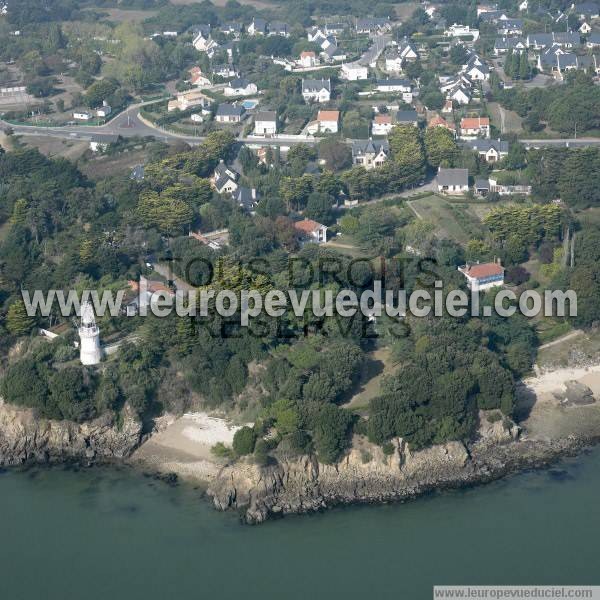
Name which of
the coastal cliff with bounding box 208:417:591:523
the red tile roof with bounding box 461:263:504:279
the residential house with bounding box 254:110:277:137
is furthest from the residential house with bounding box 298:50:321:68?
the coastal cliff with bounding box 208:417:591:523

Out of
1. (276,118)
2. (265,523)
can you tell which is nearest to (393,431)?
(265,523)

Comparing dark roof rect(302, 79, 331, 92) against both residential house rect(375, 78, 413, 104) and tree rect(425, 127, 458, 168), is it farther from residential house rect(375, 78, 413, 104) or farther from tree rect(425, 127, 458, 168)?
tree rect(425, 127, 458, 168)

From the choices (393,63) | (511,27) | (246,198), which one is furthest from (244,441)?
(511,27)

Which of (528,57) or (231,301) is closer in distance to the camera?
(231,301)

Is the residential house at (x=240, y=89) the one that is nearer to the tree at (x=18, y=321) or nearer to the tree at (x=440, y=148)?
the tree at (x=440, y=148)

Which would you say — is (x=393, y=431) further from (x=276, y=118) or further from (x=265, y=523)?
(x=276, y=118)

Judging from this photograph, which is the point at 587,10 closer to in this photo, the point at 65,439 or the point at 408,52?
the point at 408,52

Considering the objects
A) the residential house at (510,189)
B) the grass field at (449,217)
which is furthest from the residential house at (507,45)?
the grass field at (449,217)
